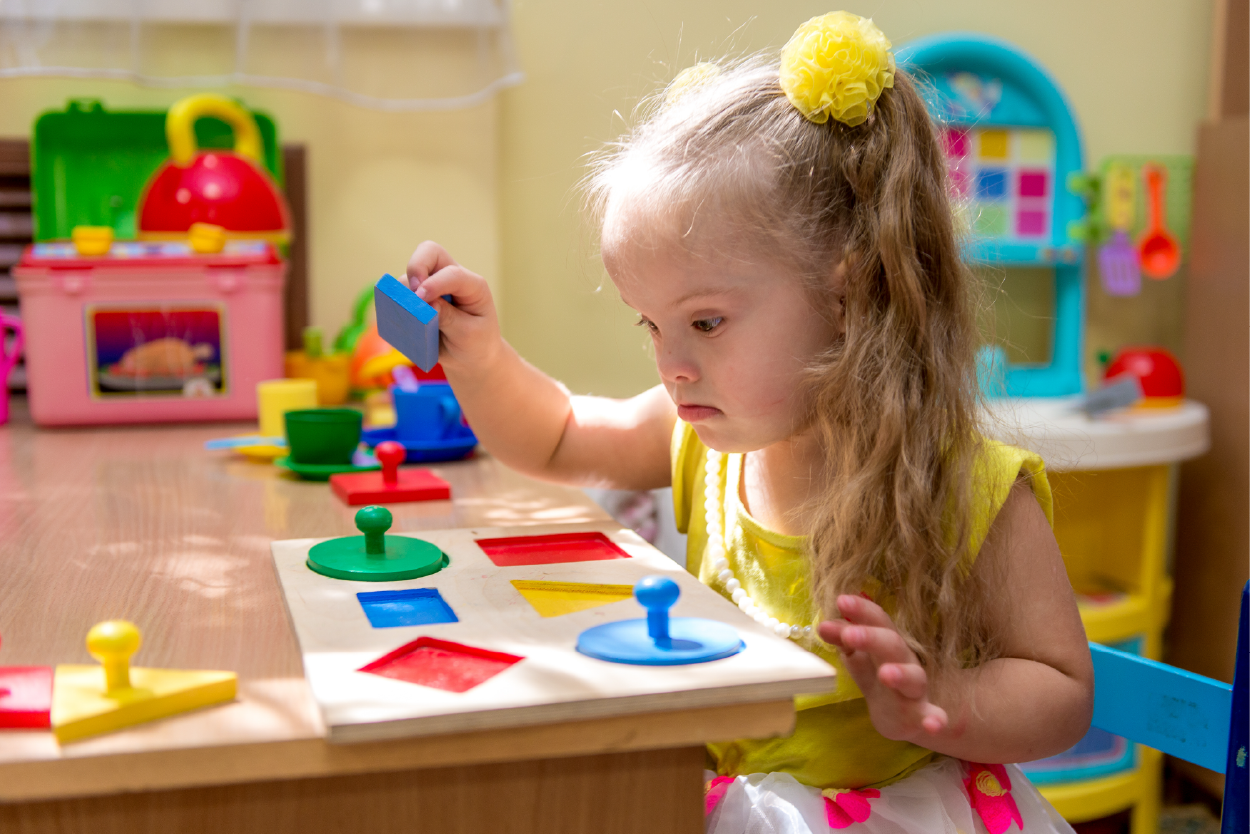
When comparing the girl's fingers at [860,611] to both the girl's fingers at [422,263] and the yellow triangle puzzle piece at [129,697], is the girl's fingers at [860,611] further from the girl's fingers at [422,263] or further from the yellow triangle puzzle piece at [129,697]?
the girl's fingers at [422,263]

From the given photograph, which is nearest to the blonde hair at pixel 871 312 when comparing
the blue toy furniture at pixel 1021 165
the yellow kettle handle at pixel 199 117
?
the yellow kettle handle at pixel 199 117

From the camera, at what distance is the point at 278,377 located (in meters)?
1.33

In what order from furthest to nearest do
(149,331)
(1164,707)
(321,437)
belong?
1. (149,331)
2. (321,437)
3. (1164,707)

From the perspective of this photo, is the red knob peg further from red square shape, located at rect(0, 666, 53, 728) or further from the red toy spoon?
the red toy spoon

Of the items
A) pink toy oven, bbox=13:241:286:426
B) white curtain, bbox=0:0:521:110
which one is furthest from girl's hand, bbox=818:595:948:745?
white curtain, bbox=0:0:521:110

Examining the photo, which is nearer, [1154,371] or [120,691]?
[120,691]

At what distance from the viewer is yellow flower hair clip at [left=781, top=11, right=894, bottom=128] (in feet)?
2.18

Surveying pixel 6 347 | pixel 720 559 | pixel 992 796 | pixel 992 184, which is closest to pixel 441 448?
pixel 720 559

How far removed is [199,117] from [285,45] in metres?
0.15

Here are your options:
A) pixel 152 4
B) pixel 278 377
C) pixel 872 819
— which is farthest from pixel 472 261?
pixel 872 819

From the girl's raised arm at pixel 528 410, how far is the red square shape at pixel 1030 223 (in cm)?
112

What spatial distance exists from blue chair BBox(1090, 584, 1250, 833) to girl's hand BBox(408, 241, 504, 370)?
19.2 inches

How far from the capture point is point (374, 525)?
2.08ft

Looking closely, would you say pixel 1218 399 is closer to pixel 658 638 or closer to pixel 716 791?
pixel 716 791
